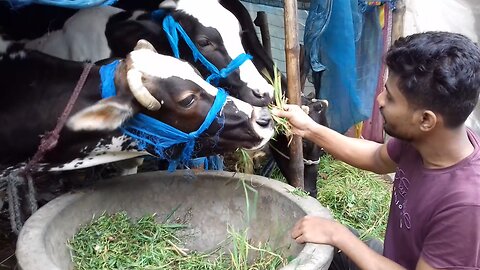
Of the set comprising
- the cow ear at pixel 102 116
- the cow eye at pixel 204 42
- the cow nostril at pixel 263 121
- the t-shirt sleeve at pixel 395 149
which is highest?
the cow ear at pixel 102 116

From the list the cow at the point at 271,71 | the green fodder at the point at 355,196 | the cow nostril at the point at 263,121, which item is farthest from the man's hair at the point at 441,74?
the cow at the point at 271,71

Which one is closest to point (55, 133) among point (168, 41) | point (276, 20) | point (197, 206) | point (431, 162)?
point (197, 206)

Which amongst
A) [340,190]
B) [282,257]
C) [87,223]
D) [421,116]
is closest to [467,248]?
[421,116]

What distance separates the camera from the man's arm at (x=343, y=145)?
7.44 feet

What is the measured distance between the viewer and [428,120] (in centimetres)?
168

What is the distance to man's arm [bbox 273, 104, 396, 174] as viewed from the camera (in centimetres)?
227

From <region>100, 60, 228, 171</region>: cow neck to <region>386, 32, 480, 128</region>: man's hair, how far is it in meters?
0.76

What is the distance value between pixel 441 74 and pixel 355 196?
2.19 meters

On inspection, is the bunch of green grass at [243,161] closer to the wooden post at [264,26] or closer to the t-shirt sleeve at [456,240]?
the t-shirt sleeve at [456,240]

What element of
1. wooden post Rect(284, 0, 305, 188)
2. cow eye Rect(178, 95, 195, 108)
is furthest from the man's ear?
wooden post Rect(284, 0, 305, 188)

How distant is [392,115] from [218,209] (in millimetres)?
962

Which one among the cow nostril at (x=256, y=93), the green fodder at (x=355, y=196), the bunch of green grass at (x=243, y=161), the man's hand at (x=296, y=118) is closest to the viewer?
the man's hand at (x=296, y=118)

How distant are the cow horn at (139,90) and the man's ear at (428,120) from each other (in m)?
0.94

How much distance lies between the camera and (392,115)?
5.83 feet
